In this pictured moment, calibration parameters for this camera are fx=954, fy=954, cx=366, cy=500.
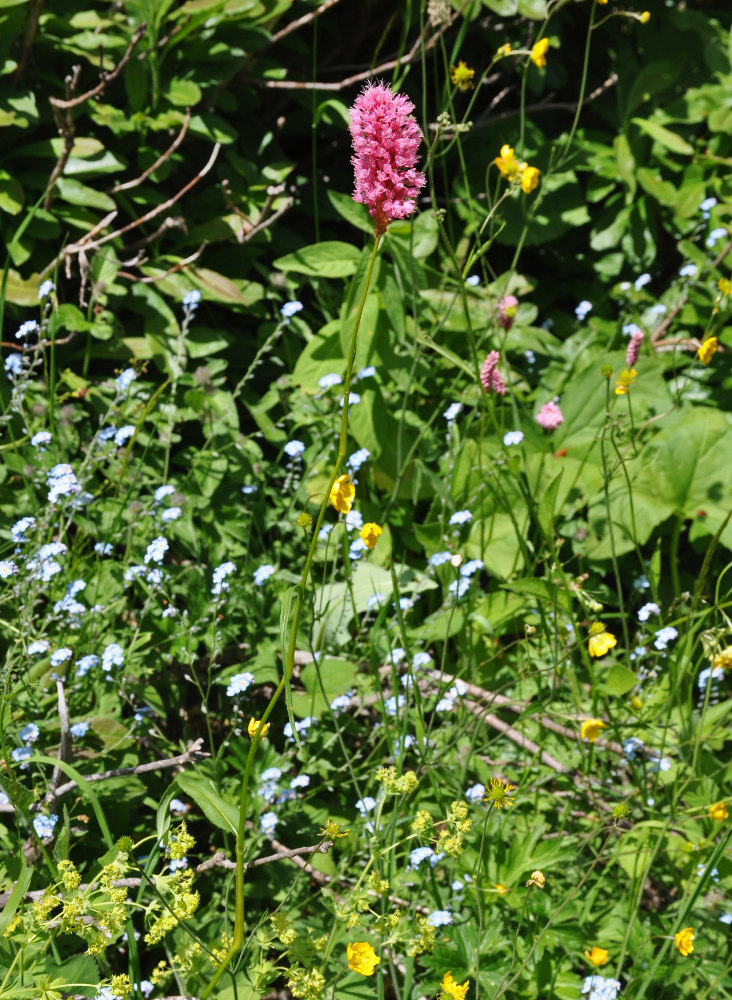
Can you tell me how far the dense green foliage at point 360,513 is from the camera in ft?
5.31

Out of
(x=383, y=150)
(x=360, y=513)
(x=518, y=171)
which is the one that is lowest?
(x=360, y=513)

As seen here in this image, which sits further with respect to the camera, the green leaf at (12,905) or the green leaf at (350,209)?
the green leaf at (350,209)

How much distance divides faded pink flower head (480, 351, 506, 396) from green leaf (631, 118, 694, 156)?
1.30 metres

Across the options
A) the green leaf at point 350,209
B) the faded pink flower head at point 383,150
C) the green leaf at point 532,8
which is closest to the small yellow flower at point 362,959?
the faded pink flower head at point 383,150

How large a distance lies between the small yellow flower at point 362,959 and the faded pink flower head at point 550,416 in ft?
5.04

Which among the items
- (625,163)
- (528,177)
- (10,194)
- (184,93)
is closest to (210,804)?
(528,177)

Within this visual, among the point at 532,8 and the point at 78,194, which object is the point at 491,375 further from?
the point at 532,8

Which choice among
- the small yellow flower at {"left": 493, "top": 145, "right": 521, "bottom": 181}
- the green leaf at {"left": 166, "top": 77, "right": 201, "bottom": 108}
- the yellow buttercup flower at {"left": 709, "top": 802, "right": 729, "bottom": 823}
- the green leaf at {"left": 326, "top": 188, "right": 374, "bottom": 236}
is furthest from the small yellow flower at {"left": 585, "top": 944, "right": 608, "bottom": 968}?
the green leaf at {"left": 166, "top": 77, "right": 201, "bottom": 108}

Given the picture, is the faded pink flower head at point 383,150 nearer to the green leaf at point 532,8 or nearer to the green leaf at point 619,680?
the green leaf at point 619,680

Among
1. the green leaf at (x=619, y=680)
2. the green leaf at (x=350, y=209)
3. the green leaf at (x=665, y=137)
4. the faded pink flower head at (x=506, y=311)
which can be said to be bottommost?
the green leaf at (x=619, y=680)

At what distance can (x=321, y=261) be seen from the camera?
2494 millimetres

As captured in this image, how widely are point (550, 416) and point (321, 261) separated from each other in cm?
73

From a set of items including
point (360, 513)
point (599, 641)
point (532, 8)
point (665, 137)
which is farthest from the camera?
point (665, 137)

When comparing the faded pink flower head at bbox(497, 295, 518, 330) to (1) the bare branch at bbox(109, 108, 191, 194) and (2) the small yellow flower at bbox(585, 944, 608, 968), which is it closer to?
(1) the bare branch at bbox(109, 108, 191, 194)
